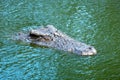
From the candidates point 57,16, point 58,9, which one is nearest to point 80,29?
point 57,16

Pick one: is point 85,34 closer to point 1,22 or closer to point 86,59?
point 86,59

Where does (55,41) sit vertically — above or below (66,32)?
above

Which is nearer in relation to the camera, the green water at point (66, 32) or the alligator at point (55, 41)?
the green water at point (66, 32)

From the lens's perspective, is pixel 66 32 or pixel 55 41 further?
pixel 66 32

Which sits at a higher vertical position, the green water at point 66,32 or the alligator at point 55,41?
the alligator at point 55,41
